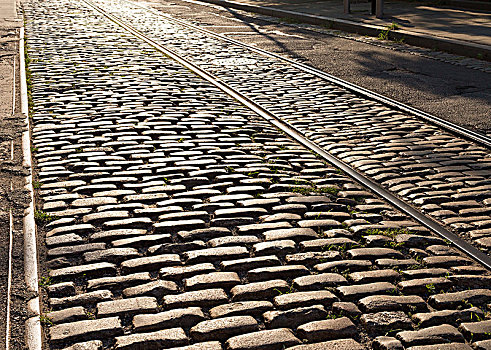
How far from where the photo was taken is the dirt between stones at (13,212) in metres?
3.29

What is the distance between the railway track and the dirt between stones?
0.45 feet

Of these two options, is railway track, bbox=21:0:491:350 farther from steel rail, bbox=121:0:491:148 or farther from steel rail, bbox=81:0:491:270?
steel rail, bbox=121:0:491:148

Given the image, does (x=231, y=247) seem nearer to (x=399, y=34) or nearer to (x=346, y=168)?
(x=346, y=168)

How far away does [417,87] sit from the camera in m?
9.22

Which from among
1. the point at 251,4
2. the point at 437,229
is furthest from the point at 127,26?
the point at 437,229

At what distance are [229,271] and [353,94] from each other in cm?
559

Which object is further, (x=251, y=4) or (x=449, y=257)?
(x=251, y=4)

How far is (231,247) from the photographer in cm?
417

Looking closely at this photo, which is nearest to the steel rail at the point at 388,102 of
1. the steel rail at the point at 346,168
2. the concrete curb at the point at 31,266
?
the steel rail at the point at 346,168

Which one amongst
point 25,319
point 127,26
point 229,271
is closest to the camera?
point 25,319

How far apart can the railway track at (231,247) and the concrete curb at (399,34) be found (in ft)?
18.4

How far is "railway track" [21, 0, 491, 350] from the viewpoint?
3.25 meters

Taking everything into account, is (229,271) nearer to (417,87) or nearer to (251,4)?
(417,87)

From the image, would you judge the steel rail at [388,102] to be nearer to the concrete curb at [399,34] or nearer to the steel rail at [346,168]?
the steel rail at [346,168]
